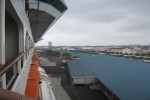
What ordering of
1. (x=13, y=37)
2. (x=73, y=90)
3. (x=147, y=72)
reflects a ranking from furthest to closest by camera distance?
(x=73, y=90)
(x=147, y=72)
(x=13, y=37)

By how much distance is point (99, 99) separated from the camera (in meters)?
16.4

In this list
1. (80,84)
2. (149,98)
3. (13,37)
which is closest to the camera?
(13,37)

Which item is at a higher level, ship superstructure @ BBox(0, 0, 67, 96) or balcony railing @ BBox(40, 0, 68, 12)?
Result: balcony railing @ BBox(40, 0, 68, 12)

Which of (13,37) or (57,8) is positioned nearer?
(13,37)

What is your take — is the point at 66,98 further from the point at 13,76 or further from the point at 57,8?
the point at 13,76

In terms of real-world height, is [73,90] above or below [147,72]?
below

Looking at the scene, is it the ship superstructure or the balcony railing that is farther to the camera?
the balcony railing

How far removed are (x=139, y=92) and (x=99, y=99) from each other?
4.69m

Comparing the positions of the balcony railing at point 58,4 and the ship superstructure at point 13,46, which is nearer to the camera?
the ship superstructure at point 13,46

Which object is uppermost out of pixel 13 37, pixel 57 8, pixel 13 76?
pixel 57 8

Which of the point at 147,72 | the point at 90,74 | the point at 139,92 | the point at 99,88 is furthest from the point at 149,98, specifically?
the point at 90,74

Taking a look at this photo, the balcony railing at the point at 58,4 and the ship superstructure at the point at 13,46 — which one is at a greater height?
the balcony railing at the point at 58,4

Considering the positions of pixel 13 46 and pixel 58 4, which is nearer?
pixel 13 46

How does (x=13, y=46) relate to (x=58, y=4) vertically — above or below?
below
